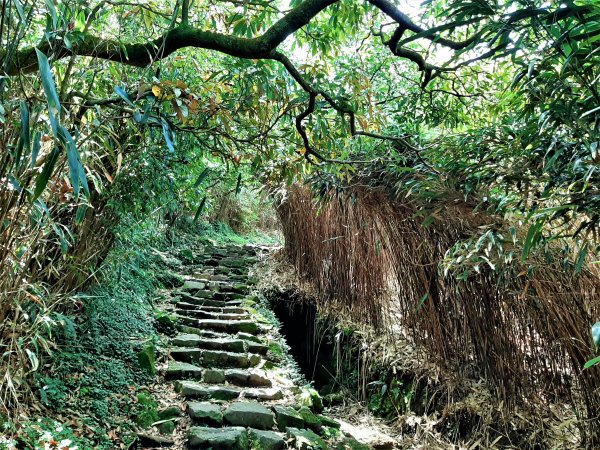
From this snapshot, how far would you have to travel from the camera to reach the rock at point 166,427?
2.44 meters

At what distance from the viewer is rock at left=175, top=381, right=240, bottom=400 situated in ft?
9.25

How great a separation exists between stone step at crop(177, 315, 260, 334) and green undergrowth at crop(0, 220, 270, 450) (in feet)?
0.96

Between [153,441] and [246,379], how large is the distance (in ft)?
2.98

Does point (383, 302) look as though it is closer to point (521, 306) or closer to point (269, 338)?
point (269, 338)

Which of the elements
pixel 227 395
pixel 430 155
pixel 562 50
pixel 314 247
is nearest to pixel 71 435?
pixel 227 395

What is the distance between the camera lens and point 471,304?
2.59m

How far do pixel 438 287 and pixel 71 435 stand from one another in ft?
7.44

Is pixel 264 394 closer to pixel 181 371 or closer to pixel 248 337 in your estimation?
pixel 181 371

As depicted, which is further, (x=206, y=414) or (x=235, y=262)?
(x=235, y=262)

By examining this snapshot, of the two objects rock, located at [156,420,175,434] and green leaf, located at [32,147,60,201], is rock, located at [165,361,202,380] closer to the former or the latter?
rock, located at [156,420,175,434]

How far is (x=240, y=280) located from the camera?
5.66 metres

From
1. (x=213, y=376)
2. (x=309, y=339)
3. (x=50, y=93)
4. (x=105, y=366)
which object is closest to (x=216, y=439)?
(x=213, y=376)

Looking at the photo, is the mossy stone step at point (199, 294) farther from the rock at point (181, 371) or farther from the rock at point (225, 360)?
the rock at point (181, 371)

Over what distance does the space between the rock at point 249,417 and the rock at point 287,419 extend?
0.20ft
